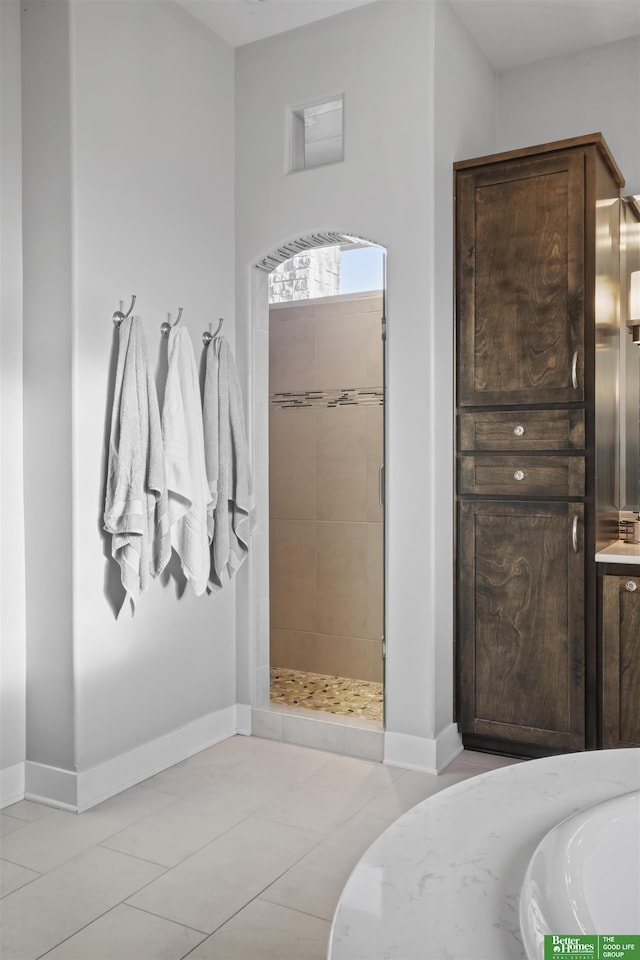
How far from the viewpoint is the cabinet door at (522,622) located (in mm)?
2881

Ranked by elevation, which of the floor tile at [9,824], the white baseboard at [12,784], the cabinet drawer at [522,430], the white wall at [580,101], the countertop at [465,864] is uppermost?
the white wall at [580,101]

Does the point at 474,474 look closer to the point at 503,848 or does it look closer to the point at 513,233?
the point at 513,233

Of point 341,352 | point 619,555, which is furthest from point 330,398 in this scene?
point 619,555

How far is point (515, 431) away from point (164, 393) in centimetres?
137

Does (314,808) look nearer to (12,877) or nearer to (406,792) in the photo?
(406,792)

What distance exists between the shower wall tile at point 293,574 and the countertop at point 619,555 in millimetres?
1682

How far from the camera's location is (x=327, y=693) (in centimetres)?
385

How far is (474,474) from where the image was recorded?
3.05m

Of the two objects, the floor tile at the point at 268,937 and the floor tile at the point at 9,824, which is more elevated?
the floor tile at the point at 9,824

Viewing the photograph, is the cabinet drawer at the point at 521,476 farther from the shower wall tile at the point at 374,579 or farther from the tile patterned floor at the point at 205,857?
the tile patterned floor at the point at 205,857

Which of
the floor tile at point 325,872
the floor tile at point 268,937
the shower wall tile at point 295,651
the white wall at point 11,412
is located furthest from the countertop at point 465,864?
the shower wall tile at point 295,651

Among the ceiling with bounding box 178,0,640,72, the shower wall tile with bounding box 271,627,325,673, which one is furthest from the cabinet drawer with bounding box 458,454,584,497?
the ceiling with bounding box 178,0,640,72

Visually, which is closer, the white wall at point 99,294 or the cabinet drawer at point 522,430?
the white wall at point 99,294

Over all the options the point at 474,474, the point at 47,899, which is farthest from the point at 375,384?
the point at 47,899
